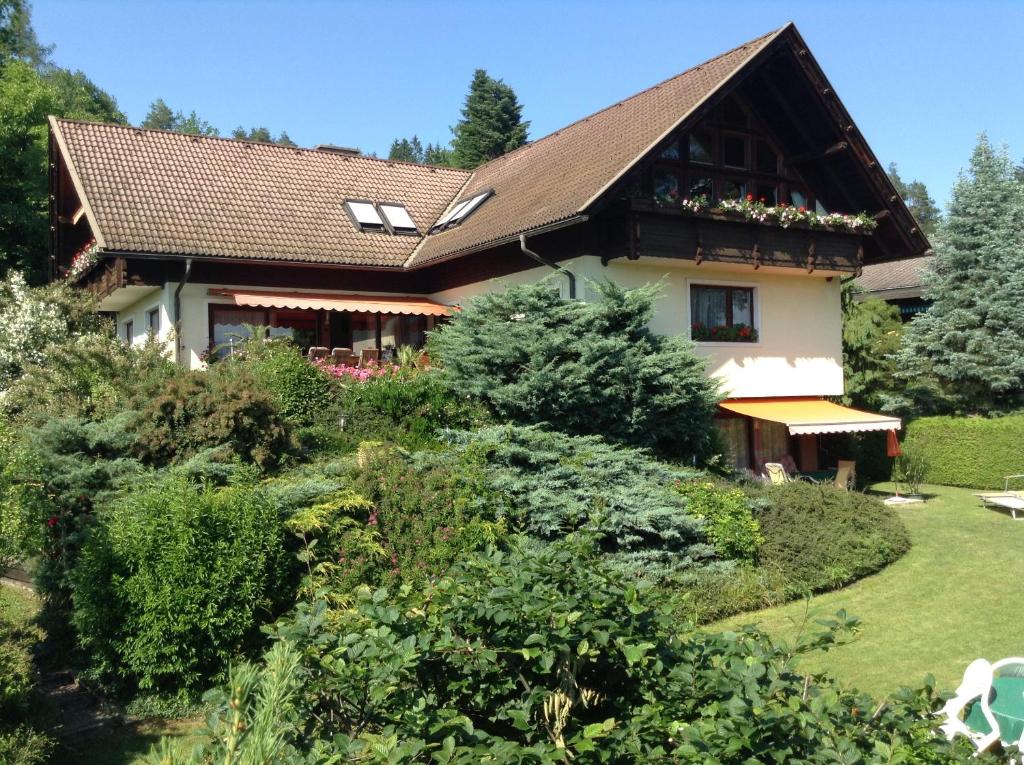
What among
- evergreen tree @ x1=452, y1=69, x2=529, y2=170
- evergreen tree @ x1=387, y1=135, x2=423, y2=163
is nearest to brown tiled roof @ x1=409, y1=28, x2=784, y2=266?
evergreen tree @ x1=452, y1=69, x2=529, y2=170

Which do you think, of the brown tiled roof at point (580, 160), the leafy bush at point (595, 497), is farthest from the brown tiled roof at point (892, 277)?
the leafy bush at point (595, 497)

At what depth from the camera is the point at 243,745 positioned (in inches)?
84.6

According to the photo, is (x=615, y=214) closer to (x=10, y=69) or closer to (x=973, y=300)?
(x=973, y=300)

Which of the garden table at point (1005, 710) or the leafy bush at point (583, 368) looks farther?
the leafy bush at point (583, 368)

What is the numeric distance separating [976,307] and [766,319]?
24.4ft

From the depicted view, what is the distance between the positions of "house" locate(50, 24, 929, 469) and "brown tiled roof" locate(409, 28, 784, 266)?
0.27ft

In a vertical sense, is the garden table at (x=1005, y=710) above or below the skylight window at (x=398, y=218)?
below

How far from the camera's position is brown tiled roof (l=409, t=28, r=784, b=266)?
1559 cm

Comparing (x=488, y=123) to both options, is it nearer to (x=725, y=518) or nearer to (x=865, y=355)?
(x=865, y=355)

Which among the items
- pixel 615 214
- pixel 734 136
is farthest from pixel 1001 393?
pixel 615 214

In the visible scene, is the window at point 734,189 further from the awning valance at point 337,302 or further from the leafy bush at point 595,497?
the leafy bush at point 595,497

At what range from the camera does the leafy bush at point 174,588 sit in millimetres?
7293

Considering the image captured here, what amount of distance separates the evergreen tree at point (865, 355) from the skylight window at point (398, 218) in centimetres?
1166

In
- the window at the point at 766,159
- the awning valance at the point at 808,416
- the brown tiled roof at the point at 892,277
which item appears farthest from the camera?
the brown tiled roof at the point at 892,277
